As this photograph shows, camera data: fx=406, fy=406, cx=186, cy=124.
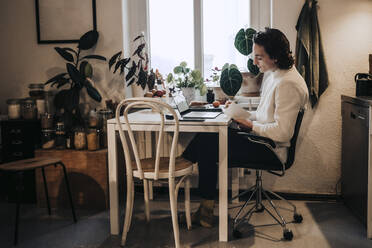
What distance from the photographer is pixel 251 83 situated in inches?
134

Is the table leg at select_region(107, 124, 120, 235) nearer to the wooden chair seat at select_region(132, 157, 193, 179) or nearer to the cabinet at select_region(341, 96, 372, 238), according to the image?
the wooden chair seat at select_region(132, 157, 193, 179)

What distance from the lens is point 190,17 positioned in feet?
11.9

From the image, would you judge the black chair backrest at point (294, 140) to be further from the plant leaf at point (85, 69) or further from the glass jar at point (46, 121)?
the glass jar at point (46, 121)

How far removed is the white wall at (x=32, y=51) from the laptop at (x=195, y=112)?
88 centimetres

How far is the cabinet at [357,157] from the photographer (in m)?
2.53

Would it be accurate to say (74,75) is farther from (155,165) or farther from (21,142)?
(155,165)

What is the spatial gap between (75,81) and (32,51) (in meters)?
0.72

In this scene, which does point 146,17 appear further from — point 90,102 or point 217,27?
point 90,102

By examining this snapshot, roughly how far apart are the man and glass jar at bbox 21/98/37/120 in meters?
1.48

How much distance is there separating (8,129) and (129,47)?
4.11ft

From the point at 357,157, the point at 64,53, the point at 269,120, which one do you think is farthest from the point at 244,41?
the point at 64,53

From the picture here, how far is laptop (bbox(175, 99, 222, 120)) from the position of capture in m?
2.60

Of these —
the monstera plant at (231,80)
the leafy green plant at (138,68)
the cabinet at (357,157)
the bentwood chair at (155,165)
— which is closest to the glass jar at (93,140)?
Answer: the leafy green plant at (138,68)

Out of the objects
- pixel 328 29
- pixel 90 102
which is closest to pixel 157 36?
pixel 90 102
